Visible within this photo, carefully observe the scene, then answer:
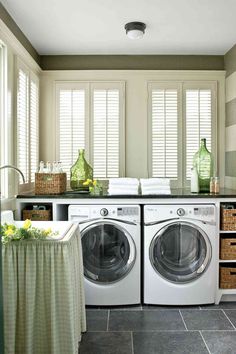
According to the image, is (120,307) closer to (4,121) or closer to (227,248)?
(227,248)

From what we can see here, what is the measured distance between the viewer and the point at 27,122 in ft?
11.5

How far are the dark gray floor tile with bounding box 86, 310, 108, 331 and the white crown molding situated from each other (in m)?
2.30

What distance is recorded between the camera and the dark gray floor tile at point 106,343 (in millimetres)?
2463

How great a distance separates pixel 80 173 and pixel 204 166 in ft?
4.10

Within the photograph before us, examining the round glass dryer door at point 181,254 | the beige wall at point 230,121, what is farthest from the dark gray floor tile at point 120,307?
the beige wall at point 230,121

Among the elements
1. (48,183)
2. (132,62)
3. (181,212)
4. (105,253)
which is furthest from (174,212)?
(132,62)

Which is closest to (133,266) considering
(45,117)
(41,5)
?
(45,117)

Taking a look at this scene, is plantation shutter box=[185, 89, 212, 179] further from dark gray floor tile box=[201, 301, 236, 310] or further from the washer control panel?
dark gray floor tile box=[201, 301, 236, 310]

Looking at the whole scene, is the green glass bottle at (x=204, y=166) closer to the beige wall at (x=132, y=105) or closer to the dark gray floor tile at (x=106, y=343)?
the beige wall at (x=132, y=105)

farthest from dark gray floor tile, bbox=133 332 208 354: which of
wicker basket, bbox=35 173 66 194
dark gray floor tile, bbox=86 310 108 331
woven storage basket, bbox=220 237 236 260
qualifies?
wicker basket, bbox=35 173 66 194

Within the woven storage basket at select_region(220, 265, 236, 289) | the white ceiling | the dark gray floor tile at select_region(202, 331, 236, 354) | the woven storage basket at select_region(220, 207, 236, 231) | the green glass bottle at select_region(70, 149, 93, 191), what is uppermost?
the white ceiling

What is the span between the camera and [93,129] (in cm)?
396

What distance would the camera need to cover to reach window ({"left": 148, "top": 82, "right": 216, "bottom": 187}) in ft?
13.0

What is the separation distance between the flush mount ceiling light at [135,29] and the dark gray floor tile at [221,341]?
2.47 meters
